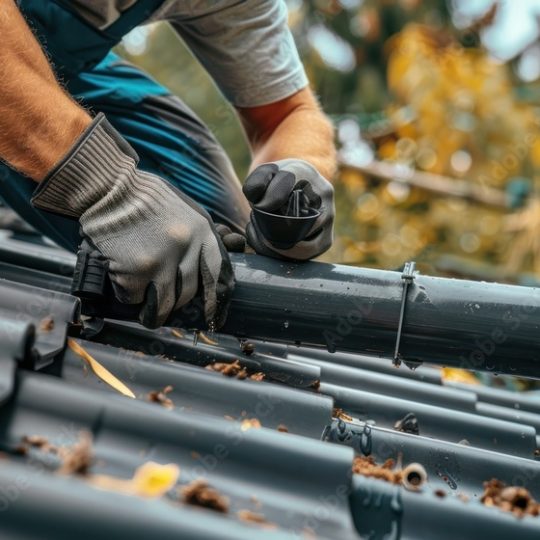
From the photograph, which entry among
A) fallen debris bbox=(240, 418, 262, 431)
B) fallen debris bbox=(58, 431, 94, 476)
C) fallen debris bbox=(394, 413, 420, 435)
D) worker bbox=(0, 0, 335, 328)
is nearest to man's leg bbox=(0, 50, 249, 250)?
worker bbox=(0, 0, 335, 328)

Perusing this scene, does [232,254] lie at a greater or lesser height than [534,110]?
lesser

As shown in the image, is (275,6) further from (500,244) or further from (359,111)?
(359,111)

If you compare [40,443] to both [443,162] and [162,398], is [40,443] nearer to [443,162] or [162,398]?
[162,398]

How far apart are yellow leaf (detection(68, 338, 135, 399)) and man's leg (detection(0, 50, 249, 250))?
884 millimetres

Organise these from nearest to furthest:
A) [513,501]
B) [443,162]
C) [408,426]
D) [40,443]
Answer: [40,443]
[513,501]
[408,426]
[443,162]

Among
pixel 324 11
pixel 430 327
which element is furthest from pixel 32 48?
pixel 324 11

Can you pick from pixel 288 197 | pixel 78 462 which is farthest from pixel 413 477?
pixel 288 197

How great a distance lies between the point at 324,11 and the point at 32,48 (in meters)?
11.6

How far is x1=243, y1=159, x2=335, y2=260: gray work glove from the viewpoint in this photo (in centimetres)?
162

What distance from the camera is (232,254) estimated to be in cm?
170

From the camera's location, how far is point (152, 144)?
2.39 metres

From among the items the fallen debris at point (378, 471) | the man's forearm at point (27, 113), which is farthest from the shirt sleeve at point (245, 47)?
the fallen debris at point (378, 471)

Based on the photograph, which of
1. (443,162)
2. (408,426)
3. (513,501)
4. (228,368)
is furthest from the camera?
(443,162)

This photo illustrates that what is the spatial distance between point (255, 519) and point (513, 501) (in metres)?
0.47
